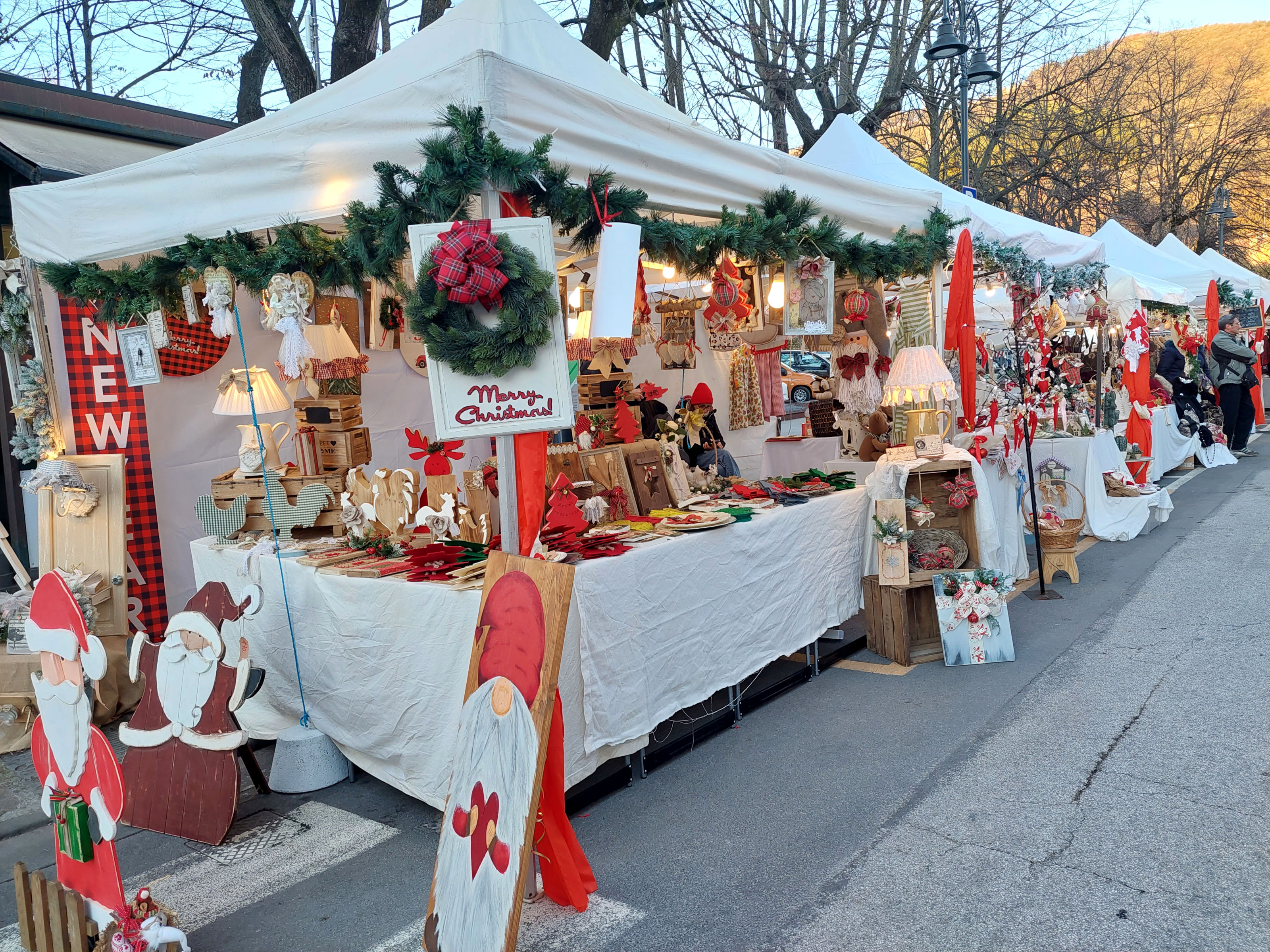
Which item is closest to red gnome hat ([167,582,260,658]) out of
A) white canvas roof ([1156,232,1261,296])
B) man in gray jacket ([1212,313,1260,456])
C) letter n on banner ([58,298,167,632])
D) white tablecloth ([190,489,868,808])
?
white tablecloth ([190,489,868,808])

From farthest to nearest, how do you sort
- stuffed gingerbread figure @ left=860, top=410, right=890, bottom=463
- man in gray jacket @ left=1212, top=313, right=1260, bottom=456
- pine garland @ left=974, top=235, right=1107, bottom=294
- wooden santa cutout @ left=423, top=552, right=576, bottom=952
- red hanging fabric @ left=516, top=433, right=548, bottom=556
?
man in gray jacket @ left=1212, top=313, right=1260, bottom=456 → stuffed gingerbread figure @ left=860, top=410, right=890, bottom=463 → pine garland @ left=974, top=235, right=1107, bottom=294 → red hanging fabric @ left=516, top=433, right=548, bottom=556 → wooden santa cutout @ left=423, top=552, right=576, bottom=952

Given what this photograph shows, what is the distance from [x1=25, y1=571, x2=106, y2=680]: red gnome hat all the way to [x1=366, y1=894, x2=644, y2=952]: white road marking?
3.27 ft

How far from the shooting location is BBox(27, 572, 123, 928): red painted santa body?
2584 millimetres

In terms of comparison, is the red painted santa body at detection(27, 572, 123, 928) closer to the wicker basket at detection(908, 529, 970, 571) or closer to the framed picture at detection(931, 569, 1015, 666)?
the framed picture at detection(931, 569, 1015, 666)

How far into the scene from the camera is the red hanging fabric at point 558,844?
9.21ft

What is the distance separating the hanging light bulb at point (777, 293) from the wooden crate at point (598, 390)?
1.59 metres

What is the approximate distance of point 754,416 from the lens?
9.87 m

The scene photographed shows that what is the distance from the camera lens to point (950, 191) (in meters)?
6.12

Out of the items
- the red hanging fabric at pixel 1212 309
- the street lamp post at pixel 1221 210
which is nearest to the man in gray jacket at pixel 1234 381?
the red hanging fabric at pixel 1212 309

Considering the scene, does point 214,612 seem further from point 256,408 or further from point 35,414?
point 35,414

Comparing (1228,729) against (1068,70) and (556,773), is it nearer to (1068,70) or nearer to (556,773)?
(556,773)

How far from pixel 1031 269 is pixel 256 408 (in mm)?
5264

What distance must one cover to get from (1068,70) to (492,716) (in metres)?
20.3

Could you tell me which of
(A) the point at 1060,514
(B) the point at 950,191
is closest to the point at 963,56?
(B) the point at 950,191
